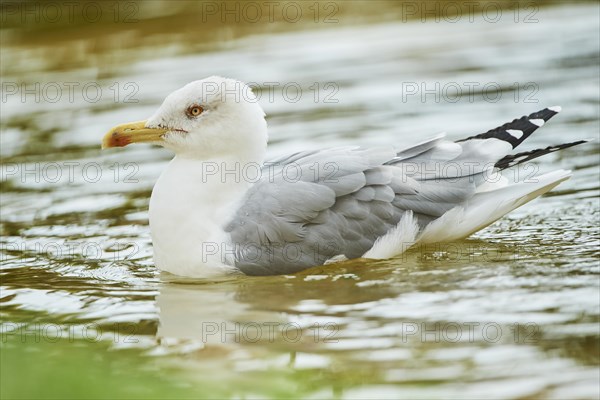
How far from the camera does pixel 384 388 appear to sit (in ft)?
16.9

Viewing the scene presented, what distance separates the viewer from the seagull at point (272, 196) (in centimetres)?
696

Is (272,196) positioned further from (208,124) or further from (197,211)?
(208,124)

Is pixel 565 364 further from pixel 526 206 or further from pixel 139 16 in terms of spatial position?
pixel 139 16

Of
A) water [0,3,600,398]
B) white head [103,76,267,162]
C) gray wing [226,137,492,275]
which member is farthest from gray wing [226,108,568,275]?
white head [103,76,267,162]

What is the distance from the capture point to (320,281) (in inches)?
276

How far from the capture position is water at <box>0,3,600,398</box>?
5270mm

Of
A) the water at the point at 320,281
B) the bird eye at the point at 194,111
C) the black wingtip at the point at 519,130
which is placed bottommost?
the water at the point at 320,281

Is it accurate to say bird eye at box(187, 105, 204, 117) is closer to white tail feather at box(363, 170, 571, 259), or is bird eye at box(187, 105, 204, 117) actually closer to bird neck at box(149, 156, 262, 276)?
bird neck at box(149, 156, 262, 276)

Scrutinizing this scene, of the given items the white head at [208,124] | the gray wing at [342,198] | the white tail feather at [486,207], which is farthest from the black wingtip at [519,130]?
the white head at [208,124]

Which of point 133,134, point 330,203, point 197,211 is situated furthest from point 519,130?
point 133,134

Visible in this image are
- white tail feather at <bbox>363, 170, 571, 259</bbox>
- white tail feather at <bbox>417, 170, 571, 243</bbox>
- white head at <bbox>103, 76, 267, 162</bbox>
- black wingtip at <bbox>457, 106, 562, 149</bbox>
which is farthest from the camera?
black wingtip at <bbox>457, 106, 562, 149</bbox>

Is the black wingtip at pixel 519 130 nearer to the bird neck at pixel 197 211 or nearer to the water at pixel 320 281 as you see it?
the water at pixel 320 281

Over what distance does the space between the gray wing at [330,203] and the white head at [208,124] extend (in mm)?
313

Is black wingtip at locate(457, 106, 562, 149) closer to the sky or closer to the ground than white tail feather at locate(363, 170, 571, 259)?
closer to the sky
